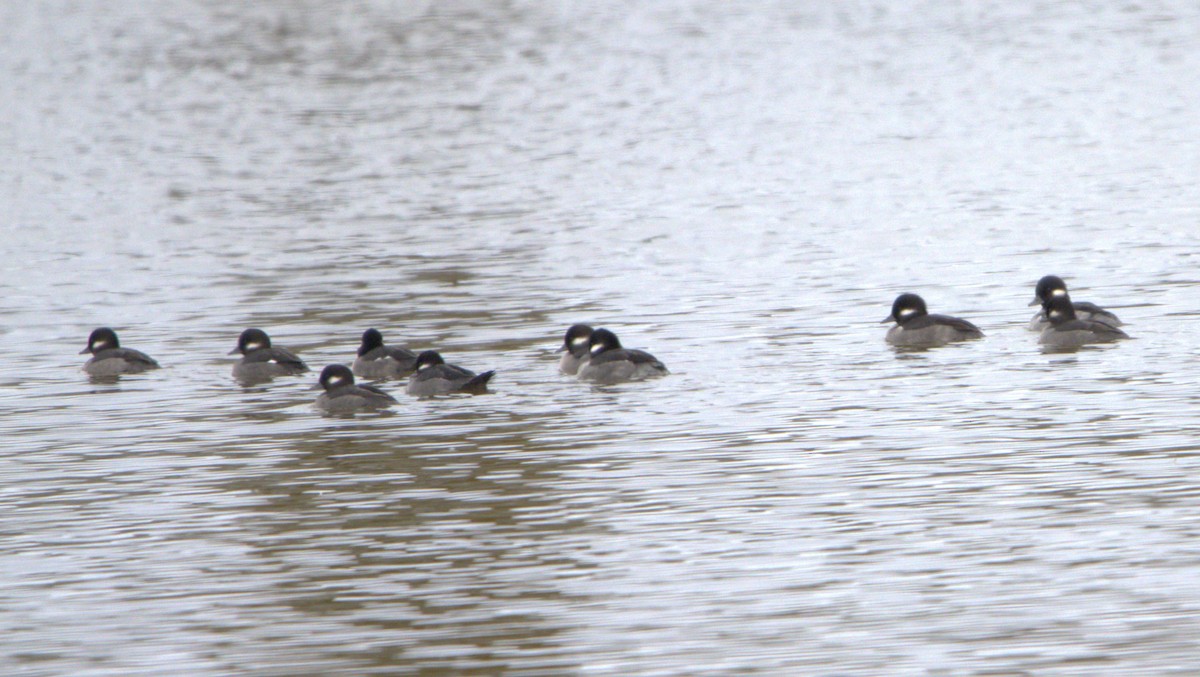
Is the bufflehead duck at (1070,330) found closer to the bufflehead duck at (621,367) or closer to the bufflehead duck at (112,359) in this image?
the bufflehead duck at (621,367)

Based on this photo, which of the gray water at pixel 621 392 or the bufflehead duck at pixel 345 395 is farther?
the bufflehead duck at pixel 345 395

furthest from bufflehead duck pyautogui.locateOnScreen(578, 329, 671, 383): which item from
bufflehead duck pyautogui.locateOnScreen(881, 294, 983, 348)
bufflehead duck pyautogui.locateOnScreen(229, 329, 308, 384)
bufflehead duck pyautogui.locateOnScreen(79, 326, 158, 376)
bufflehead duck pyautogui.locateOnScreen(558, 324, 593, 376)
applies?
bufflehead duck pyautogui.locateOnScreen(79, 326, 158, 376)

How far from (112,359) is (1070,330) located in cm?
851

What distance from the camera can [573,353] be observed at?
1802 centimetres

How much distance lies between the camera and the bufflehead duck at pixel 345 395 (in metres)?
16.4

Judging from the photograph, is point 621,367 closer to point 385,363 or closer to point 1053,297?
point 385,363

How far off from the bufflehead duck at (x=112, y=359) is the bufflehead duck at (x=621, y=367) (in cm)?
415

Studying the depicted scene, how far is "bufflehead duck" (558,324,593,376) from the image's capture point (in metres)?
17.8

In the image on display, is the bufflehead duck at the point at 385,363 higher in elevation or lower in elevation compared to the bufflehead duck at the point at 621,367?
higher

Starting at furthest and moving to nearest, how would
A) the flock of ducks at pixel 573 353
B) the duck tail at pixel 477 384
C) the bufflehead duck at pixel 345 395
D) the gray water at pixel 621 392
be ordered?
the flock of ducks at pixel 573 353 → the duck tail at pixel 477 384 → the bufflehead duck at pixel 345 395 → the gray water at pixel 621 392

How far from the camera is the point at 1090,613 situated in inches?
401

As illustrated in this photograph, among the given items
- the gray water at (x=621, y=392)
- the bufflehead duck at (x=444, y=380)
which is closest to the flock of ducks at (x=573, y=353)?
the bufflehead duck at (x=444, y=380)

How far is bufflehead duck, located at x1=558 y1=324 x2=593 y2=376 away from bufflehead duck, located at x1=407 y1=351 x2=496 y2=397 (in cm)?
93

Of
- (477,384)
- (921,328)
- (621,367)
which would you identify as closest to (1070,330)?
(921,328)
